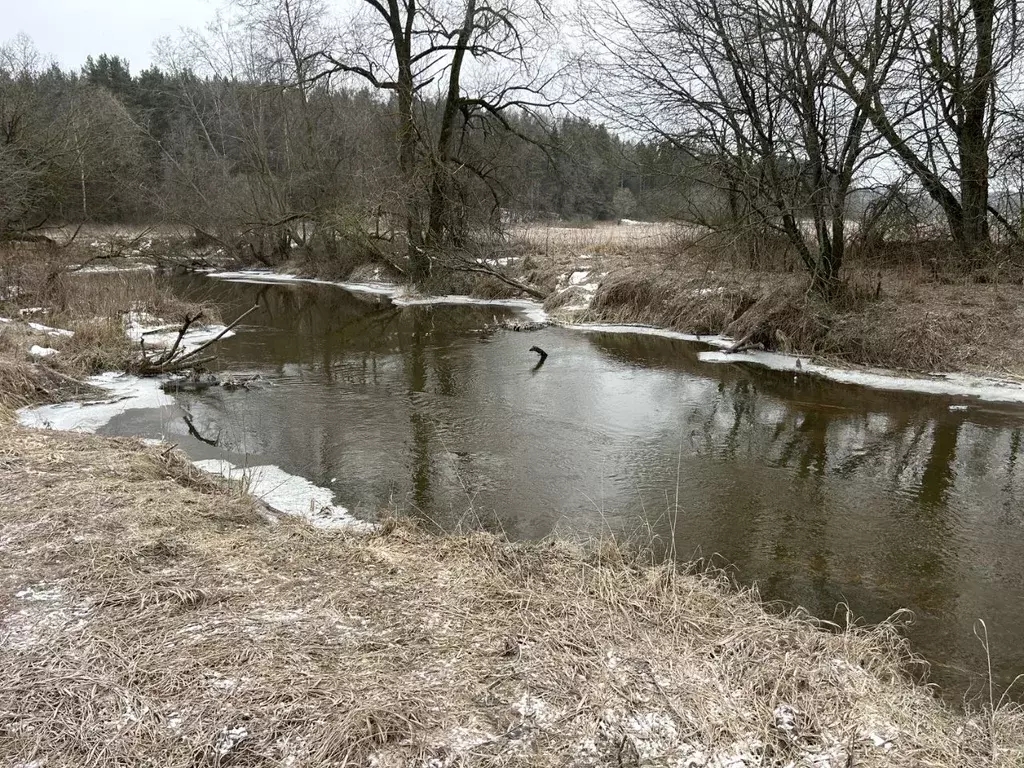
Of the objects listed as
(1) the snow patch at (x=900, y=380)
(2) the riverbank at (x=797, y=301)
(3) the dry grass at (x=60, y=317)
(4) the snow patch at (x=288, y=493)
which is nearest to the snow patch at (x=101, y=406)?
(3) the dry grass at (x=60, y=317)

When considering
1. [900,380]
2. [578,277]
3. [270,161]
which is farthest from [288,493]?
[270,161]

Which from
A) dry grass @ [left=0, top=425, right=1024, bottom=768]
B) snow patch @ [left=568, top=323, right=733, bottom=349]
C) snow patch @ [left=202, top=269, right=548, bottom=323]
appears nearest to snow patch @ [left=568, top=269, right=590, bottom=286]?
snow patch @ [left=202, top=269, right=548, bottom=323]

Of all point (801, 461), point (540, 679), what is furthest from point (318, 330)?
point (540, 679)

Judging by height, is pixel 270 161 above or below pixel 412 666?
above

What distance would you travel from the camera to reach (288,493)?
21.7ft

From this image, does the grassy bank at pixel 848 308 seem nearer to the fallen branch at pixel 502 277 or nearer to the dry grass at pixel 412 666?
the fallen branch at pixel 502 277

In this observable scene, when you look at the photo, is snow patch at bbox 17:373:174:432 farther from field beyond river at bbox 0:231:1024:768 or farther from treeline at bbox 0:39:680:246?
treeline at bbox 0:39:680:246

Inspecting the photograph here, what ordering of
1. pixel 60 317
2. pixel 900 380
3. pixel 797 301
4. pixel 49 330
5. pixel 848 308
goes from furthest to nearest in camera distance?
1. pixel 60 317
2. pixel 797 301
3. pixel 848 308
4. pixel 49 330
5. pixel 900 380

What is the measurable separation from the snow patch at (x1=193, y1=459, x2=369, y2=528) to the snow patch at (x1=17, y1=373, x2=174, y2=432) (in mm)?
2376

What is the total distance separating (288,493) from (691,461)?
4.42m

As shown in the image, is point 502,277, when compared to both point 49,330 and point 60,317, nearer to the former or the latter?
point 60,317

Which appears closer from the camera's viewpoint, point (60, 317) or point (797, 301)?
point (797, 301)

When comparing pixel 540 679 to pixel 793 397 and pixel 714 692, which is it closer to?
pixel 714 692

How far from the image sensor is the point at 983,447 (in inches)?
320
